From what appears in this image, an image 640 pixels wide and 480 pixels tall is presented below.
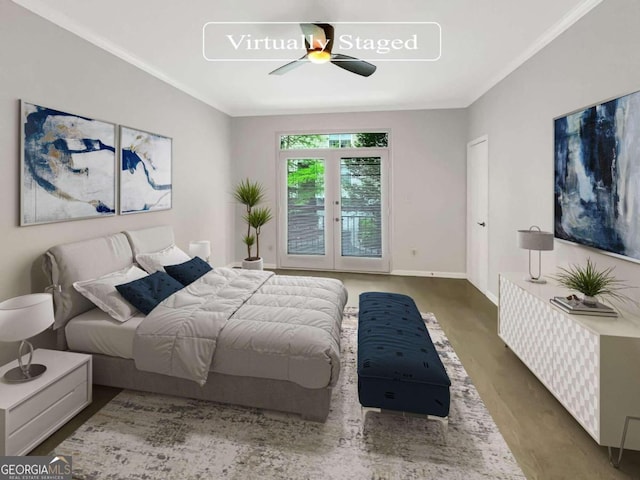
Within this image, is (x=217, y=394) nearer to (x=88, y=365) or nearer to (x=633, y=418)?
(x=88, y=365)

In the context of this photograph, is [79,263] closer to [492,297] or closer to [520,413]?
[520,413]

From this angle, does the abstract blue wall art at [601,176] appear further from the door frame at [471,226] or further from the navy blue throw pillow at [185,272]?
the navy blue throw pillow at [185,272]

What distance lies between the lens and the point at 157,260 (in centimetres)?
311

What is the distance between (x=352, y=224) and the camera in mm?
5652

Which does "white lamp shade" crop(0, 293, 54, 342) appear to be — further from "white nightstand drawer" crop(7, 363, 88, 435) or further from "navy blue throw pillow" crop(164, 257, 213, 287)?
"navy blue throw pillow" crop(164, 257, 213, 287)

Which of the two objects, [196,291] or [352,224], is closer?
[196,291]

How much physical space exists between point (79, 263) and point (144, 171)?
1416mm

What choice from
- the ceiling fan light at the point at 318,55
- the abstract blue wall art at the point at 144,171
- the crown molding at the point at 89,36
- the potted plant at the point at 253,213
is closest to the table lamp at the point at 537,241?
the ceiling fan light at the point at 318,55

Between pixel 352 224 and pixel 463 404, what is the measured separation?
3.76 metres

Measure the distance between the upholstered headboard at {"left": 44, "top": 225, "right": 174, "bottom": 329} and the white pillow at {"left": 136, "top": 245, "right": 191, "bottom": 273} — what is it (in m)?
0.10

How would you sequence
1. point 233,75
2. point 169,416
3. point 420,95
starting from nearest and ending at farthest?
1. point 169,416
2. point 233,75
3. point 420,95

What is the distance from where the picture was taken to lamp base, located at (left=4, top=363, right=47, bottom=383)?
1.80 meters

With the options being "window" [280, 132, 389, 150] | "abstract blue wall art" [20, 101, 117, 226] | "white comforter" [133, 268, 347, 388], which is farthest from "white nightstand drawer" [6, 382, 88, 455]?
"window" [280, 132, 389, 150]

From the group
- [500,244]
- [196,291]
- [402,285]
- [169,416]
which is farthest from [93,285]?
[500,244]
